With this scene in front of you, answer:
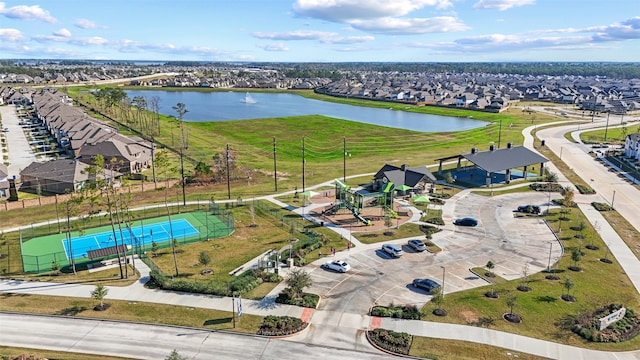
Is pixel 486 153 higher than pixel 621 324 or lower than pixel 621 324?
higher

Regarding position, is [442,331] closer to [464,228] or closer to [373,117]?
[464,228]

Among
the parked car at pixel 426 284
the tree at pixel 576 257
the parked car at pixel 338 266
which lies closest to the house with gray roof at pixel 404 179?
the parked car at pixel 338 266

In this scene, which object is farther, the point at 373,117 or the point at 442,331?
the point at 373,117

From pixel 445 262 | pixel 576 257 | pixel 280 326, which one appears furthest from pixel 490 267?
pixel 280 326

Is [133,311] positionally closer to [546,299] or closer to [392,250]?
[392,250]

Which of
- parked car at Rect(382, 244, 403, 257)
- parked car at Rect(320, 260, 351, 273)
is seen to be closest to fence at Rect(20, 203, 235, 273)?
parked car at Rect(320, 260, 351, 273)

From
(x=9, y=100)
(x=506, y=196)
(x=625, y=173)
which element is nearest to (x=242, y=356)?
(x=506, y=196)
